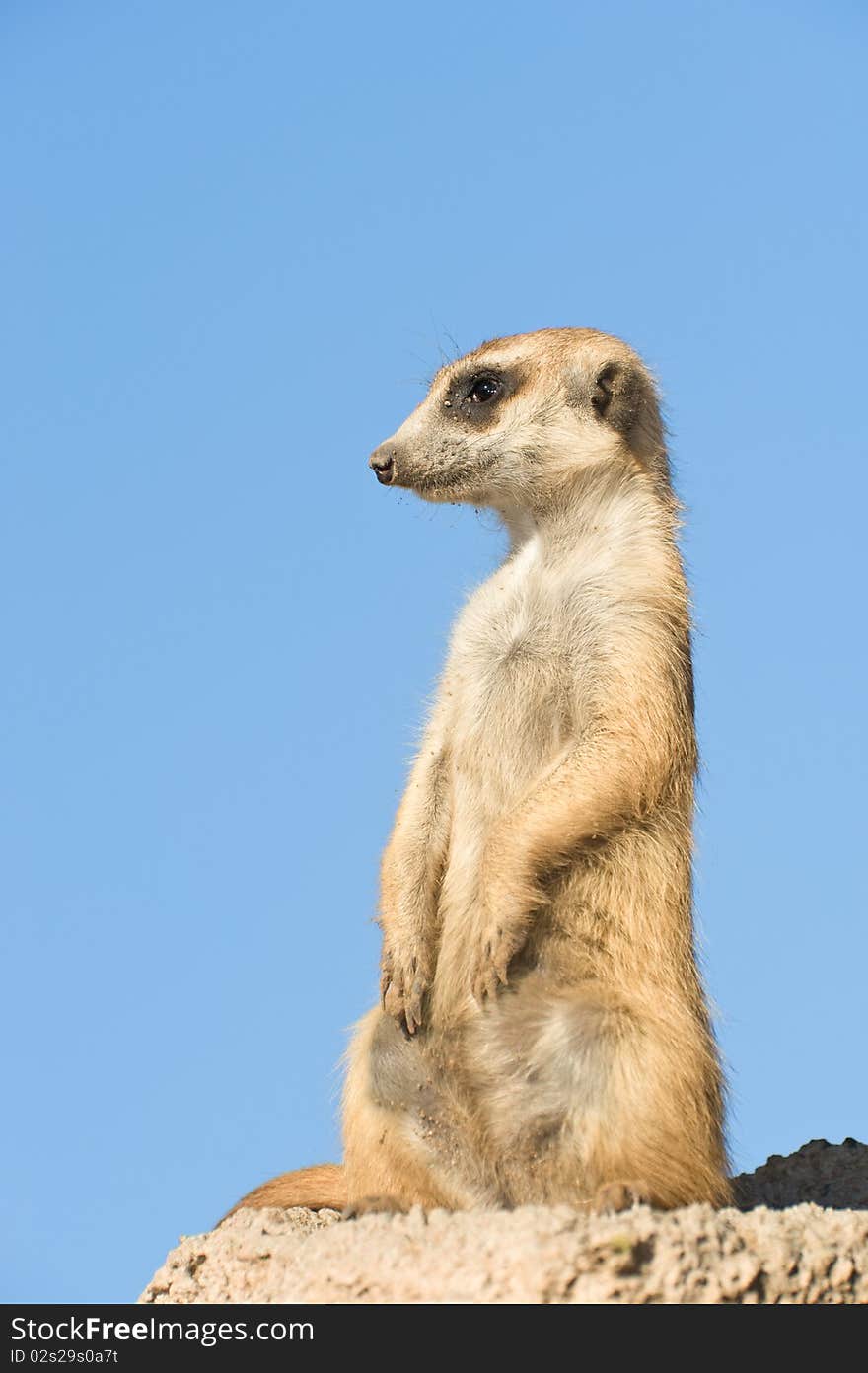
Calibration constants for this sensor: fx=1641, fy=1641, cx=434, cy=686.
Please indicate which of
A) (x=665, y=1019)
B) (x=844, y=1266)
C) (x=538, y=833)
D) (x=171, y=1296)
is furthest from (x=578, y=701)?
(x=171, y=1296)

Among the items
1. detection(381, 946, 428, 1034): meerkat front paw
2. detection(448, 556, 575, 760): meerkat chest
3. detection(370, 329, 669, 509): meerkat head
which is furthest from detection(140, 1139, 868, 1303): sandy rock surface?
detection(370, 329, 669, 509): meerkat head

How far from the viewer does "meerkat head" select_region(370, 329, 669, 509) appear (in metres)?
5.27

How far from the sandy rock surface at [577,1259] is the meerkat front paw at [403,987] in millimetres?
610

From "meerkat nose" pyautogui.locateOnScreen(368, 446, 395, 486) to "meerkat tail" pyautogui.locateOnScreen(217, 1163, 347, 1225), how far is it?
2.31 m

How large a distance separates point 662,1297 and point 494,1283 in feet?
1.28

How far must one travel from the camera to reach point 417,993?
4.79 m

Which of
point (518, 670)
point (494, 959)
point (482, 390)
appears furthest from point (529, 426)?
point (494, 959)

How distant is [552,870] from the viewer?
459 centimetres

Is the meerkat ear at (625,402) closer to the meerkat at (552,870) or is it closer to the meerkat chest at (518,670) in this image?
the meerkat at (552,870)

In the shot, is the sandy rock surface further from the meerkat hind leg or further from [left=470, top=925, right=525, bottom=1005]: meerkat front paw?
[left=470, top=925, right=525, bottom=1005]: meerkat front paw

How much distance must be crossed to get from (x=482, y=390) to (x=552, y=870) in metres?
1.73

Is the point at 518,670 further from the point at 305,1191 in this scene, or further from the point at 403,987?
the point at 305,1191

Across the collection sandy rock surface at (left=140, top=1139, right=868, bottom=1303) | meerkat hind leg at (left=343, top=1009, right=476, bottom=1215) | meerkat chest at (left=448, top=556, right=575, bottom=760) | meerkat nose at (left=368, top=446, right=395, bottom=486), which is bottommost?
sandy rock surface at (left=140, top=1139, right=868, bottom=1303)

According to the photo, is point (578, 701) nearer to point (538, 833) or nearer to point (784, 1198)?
point (538, 833)
